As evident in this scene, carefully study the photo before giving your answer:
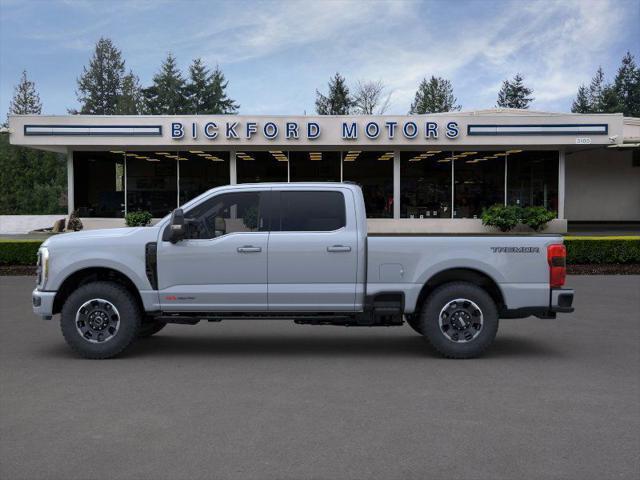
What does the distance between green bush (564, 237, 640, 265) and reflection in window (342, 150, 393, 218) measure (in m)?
13.0

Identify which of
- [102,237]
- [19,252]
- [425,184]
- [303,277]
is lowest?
[19,252]

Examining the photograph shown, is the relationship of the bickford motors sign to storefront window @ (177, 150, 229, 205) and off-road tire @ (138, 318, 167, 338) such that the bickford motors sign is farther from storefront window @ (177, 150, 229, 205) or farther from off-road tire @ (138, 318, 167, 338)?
off-road tire @ (138, 318, 167, 338)

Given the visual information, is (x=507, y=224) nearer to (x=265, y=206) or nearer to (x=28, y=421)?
(x=265, y=206)

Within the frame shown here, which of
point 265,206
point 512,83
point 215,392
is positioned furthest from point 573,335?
point 512,83

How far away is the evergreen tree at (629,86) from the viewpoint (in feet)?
295

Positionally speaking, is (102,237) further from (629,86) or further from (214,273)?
(629,86)

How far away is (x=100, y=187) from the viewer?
31.9 meters

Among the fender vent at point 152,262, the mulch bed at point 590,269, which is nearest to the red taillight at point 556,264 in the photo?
the fender vent at point 152,262

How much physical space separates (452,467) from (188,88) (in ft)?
275

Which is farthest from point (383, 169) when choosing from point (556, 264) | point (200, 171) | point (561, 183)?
point (556, 264)

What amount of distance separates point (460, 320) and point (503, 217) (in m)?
22.7

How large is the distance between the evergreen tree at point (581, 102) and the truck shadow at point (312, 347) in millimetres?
89625

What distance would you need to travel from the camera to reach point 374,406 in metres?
6.24

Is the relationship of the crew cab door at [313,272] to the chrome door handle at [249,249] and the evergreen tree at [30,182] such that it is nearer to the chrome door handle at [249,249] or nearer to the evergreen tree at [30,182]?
the chrome door handle at [249,249]
